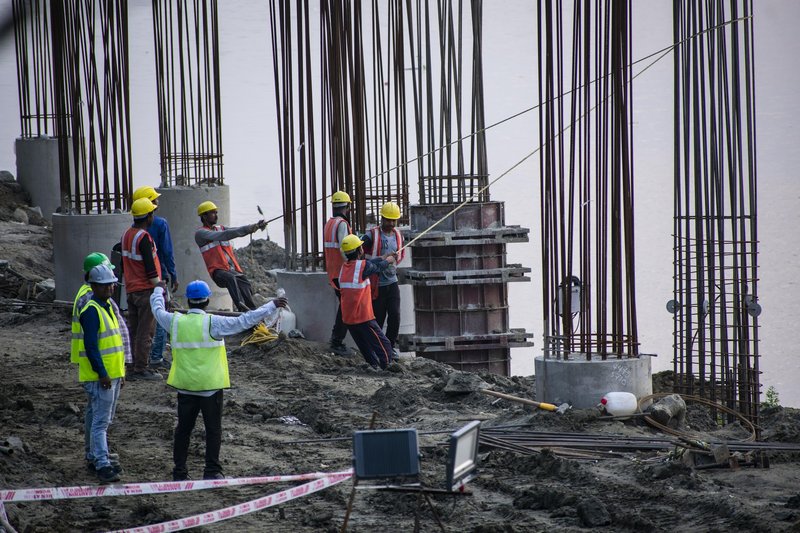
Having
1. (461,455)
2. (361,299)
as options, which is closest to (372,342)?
(361,299)

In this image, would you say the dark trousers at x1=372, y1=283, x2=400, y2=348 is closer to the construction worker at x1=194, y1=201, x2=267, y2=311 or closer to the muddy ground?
the muddy ground

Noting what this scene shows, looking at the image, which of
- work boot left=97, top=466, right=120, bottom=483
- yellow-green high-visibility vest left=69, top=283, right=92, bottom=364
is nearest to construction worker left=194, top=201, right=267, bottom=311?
yellow-green high-visibility vest left=69, top=283, right=92, bottom=364

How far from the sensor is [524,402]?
956cm

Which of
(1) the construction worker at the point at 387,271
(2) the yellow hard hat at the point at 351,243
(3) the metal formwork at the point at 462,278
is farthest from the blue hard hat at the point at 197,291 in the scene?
(3) the metal formwork at the point at 462,278

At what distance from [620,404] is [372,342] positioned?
4.09m

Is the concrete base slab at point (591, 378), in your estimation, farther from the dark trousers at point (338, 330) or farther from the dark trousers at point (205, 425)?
the dark trousers at point (338, 330)

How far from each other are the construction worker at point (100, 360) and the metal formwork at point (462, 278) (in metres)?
6.51

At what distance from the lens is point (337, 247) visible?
13.1 meters

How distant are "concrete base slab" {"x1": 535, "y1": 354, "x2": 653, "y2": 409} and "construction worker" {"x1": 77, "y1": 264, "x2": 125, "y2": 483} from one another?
3875mm

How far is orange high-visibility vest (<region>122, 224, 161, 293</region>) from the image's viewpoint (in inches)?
441

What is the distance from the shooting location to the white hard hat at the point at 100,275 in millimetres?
8062

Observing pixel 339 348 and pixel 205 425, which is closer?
pixel 205 425

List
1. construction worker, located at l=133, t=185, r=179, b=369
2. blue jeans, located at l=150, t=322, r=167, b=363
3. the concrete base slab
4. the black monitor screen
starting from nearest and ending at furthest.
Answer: the black monitor screen
the concrete base slab
construction worker, located at l=133, t=185, r=179, b=369
blue jeans, located at l=150, t=322, r=167, b=363

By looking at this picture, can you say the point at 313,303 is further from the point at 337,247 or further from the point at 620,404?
the point at 620,404
